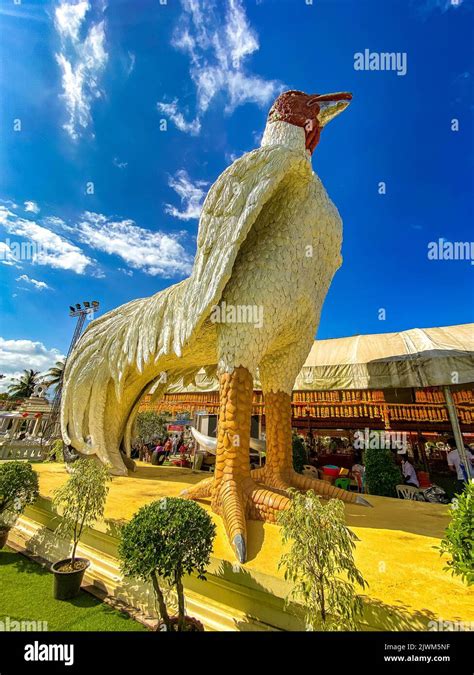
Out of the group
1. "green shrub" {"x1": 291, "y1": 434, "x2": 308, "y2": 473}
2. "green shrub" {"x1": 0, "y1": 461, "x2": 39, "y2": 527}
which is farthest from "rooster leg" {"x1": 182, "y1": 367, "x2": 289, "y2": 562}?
"green shrub" {"x1": 291, "y1": 434, "x2": 308, "y2": 473}

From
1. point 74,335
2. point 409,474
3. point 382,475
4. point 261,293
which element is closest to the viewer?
point 261,293

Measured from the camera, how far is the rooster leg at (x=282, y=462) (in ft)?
13.3

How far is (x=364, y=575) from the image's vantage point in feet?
7.23

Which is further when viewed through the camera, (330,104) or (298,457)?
(298,457)

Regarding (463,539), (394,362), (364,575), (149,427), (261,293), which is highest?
(261,293)

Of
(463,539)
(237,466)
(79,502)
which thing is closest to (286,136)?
(237,466)

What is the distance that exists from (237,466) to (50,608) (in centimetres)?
226

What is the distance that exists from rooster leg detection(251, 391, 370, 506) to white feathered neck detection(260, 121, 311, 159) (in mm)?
3362

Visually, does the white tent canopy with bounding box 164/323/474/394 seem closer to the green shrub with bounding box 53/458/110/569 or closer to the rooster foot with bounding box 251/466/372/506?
the rooster foot with bounding box 251/466/372/506

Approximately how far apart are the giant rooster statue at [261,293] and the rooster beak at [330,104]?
14 mm

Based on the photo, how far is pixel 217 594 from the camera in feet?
8.27

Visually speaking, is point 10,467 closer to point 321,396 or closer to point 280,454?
point 280,454

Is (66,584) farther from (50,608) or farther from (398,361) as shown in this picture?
(398,361)
